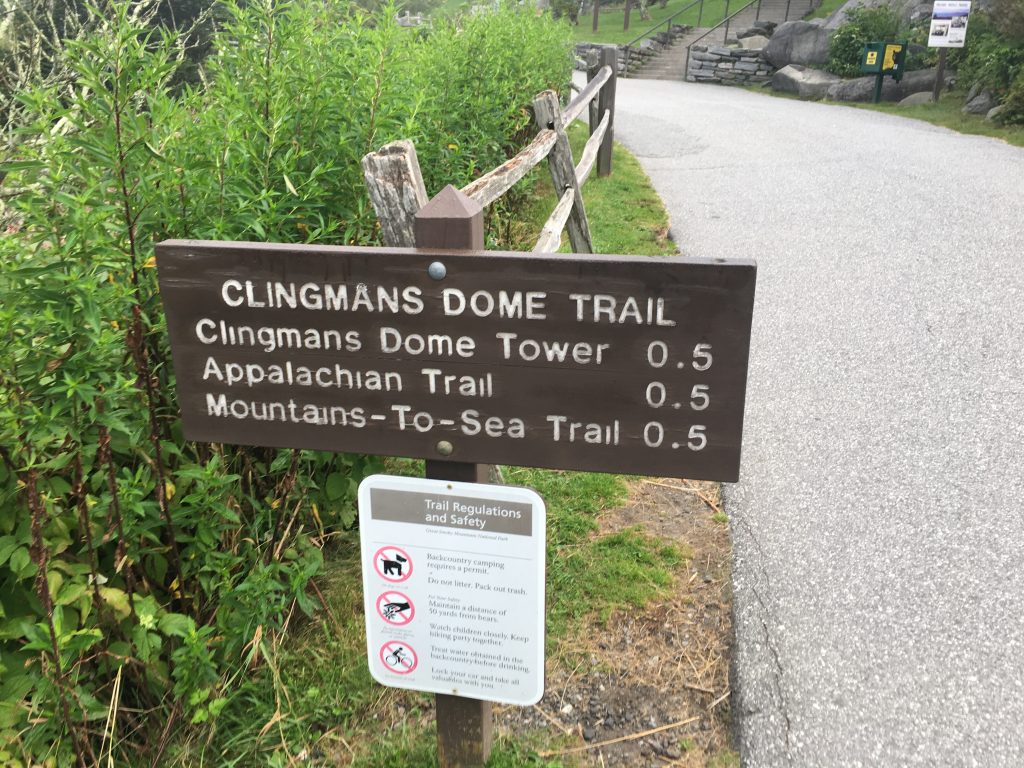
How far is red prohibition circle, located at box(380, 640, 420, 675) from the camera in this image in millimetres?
2160

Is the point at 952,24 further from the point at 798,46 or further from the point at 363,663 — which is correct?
the point at 363,663

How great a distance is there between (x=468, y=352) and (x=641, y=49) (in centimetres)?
2991

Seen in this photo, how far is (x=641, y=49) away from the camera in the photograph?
29.2 metres

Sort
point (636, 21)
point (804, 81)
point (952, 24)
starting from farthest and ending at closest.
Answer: point (636, 21)
point (804, 81)
point (952, 24)

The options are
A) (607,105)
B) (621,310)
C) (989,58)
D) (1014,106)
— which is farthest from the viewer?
(989,58)

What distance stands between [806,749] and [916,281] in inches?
186

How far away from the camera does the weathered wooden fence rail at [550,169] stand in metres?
2.29

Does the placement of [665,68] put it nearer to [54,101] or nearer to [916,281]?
[916,281]

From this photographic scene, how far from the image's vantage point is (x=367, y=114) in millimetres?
2887

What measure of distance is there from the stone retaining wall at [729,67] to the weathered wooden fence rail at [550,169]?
14.4m

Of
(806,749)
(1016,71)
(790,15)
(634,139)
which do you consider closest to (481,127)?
(806,749)

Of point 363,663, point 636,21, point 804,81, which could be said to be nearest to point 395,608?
point 363,663

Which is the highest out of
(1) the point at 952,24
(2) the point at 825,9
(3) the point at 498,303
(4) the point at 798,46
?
(2) the point at 825,9

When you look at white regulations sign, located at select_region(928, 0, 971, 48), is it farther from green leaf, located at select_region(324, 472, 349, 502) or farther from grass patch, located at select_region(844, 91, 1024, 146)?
green leaf, located at select_region(324, 472, 349, 502)
